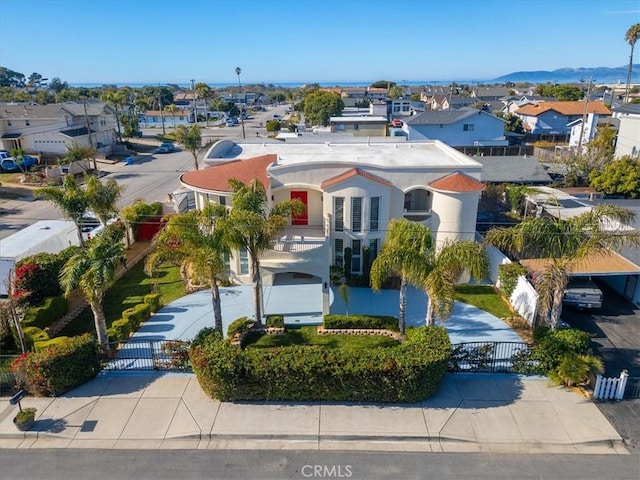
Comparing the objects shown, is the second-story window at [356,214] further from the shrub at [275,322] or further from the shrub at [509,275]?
the shrub at [509,275]

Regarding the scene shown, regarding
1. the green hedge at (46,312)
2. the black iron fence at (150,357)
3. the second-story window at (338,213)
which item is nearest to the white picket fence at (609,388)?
the second-story window at (338,213)

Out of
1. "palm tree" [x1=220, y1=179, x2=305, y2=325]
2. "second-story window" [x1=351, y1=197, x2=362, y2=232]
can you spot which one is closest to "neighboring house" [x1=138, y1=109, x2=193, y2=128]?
"second-story window" [x1=351, y1=197, x2=362, y2=232]

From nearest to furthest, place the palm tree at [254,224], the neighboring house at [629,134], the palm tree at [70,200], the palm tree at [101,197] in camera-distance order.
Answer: the palm tree at [254,224]
the palm tree at [70,200]
the palm tree at [101,197]
the neighboring house at [629,134]

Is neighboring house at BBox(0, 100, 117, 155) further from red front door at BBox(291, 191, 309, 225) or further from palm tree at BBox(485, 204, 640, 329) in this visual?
palm tree at BBox(485, 204, 640, 329)

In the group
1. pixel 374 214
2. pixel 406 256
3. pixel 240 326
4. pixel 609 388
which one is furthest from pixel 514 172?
pixel 240 326

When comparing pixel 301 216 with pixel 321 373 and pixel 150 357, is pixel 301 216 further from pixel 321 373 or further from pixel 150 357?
pixel 321 373
